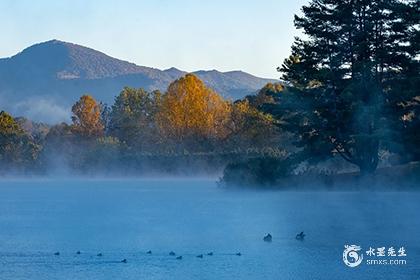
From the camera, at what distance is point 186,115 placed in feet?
201

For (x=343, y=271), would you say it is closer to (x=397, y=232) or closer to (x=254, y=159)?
(x=397, y=232)

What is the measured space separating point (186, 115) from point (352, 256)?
151 ft

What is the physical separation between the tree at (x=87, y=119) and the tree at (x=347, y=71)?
3103 cm

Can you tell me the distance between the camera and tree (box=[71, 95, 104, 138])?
6525 centimetres

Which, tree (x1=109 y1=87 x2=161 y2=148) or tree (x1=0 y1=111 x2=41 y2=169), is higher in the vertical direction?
tree (x1=109 y1=87 x2=161 y2=148)

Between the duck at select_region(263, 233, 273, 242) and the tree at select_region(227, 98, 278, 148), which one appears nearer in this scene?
the duck at select_region(263, 233, 273, 242)

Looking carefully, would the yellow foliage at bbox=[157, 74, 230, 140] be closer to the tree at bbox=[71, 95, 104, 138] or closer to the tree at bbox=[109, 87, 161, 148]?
the tree at bbox=[109, 87, 161, 148]

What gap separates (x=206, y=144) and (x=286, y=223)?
39.3 meters

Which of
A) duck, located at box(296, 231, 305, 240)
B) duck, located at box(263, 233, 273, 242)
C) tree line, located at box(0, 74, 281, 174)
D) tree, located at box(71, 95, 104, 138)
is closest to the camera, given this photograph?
duck, located at box(263, 233, 273, 242)

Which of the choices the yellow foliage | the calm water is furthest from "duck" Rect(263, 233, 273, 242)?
the yellow foliage

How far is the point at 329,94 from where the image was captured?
118ft

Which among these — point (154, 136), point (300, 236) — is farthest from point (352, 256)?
point (154, 136)

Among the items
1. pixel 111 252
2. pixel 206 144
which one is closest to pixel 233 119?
pixel 206 144

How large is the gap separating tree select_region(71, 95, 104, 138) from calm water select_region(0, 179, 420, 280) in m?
33.3
